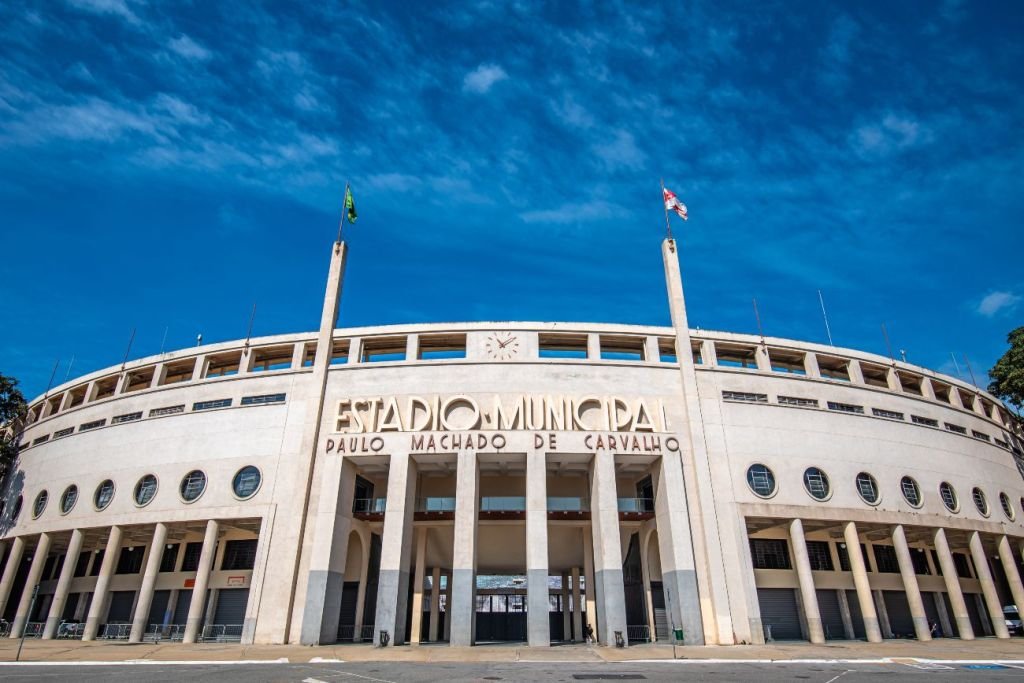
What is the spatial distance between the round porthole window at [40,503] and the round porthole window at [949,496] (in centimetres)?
6827

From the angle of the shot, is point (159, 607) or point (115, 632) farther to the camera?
point (159, 607)

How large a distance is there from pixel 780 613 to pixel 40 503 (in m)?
56.5

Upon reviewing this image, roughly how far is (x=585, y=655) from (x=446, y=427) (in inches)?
618

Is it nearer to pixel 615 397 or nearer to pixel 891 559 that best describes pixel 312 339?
pixel 615 397

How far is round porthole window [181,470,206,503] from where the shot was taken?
38.5 m

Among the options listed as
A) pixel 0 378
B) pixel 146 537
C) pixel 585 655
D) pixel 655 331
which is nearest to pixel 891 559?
pixel 655 331

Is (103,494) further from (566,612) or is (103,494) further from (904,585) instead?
(904,585)

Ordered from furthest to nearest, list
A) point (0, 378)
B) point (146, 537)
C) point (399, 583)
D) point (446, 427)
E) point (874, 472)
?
point (0, 378)
point (146, 537)
point (874, 472)
point (446, 427)
point (399, 583)

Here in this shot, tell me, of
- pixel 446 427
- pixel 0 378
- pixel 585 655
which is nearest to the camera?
pixel 585 655

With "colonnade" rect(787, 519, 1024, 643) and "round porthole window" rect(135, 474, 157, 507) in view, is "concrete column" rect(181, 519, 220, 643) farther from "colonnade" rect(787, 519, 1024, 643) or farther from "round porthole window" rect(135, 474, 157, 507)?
"colonnade" rect(787, 519, 1024, 643)

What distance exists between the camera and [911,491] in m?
40.7

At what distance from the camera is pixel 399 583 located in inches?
1316

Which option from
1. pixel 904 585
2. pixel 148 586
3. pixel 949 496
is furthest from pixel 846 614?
pixel 148 586

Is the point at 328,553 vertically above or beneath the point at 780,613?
above
